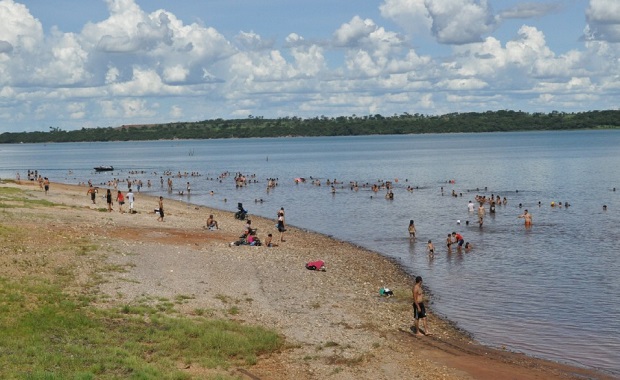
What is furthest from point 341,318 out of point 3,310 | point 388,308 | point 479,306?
point 3,310

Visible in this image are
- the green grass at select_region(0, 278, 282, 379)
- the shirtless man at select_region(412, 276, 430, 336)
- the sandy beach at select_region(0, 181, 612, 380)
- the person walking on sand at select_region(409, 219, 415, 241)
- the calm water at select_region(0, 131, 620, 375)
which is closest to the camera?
the green grass at select_region(0, 278, 282, 379)

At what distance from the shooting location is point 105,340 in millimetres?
18469

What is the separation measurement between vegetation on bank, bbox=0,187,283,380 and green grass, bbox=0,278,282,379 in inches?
0.9

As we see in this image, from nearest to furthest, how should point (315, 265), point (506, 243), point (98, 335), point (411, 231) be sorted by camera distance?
point (98, 335), point (315, 265), point (506, 243), point (411, 231)

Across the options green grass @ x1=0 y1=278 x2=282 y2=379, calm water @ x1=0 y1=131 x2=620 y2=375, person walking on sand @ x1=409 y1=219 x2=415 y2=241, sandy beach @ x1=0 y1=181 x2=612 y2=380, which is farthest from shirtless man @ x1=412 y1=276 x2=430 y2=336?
person walking on sand @ x1=409 y1=219 x2=415 y2=241

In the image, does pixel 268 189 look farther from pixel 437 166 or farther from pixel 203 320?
pixel 203 320

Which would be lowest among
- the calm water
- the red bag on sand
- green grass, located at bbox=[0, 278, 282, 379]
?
the calm water

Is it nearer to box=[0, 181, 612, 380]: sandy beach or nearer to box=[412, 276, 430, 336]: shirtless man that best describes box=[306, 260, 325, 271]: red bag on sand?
box=[0, 181, 612, 380]: sandy beach

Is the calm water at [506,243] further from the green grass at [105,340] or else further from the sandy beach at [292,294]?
the green grass at [105,340]

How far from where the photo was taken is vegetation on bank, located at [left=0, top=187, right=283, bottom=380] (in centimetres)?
1655

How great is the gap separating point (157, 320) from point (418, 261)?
20.0m

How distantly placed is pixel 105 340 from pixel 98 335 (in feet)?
1.47

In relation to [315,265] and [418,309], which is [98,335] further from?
[315,265]

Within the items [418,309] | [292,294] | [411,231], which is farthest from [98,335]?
[411,231]
